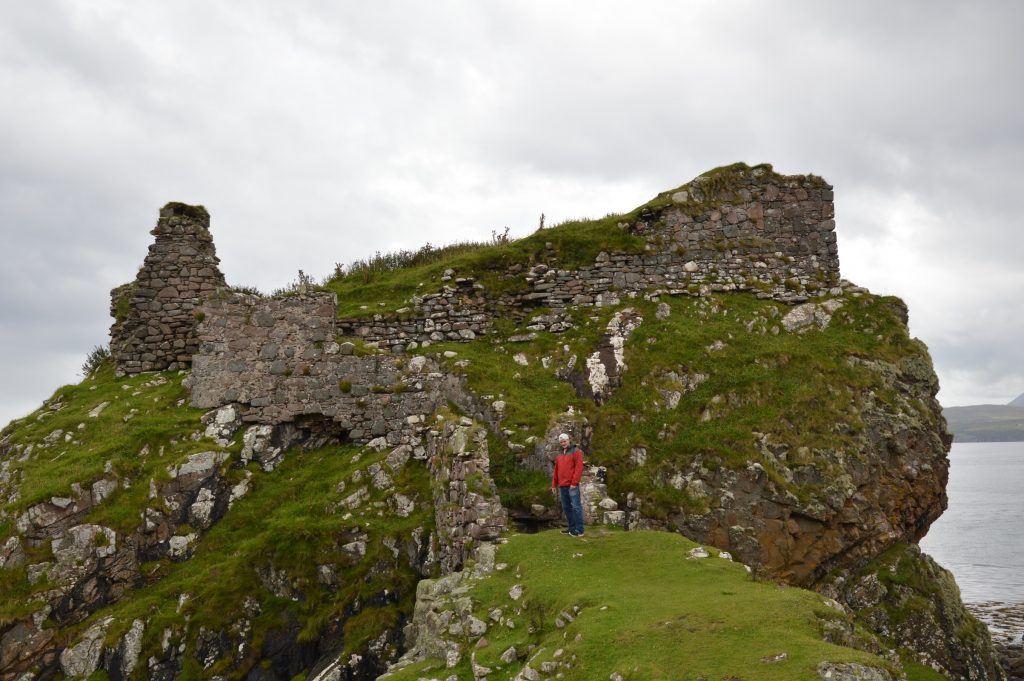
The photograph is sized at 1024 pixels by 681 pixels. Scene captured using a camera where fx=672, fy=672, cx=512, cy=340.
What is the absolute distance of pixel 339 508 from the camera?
15.4 m

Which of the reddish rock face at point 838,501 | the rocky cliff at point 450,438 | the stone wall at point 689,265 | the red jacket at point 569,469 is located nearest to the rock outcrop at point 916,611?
the rocky cliff at point 450,438

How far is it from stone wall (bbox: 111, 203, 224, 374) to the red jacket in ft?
40.6

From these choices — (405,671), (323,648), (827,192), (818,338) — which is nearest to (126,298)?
(323,648)

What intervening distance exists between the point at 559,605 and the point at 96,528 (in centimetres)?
1059

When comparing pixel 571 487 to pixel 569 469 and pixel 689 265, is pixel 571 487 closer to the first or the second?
pixel 569 469

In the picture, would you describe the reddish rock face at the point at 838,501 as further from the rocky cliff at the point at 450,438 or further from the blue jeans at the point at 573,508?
the blue jeans at the point at 573,508

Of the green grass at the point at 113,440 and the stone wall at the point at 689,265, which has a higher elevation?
the stone wall at the point at 689,265

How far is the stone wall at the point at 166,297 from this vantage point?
19.8 meters

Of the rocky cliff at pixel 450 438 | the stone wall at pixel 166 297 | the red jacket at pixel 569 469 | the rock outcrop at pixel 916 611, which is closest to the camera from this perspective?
the red jacket at pixel 569 469

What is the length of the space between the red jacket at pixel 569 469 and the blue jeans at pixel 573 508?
14 centimetres

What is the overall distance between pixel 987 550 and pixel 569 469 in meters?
52.8

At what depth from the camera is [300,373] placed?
60.0ft

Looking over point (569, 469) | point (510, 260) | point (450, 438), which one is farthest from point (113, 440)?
point (510, 260)

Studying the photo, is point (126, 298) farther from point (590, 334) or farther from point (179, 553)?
point (590, 334)
